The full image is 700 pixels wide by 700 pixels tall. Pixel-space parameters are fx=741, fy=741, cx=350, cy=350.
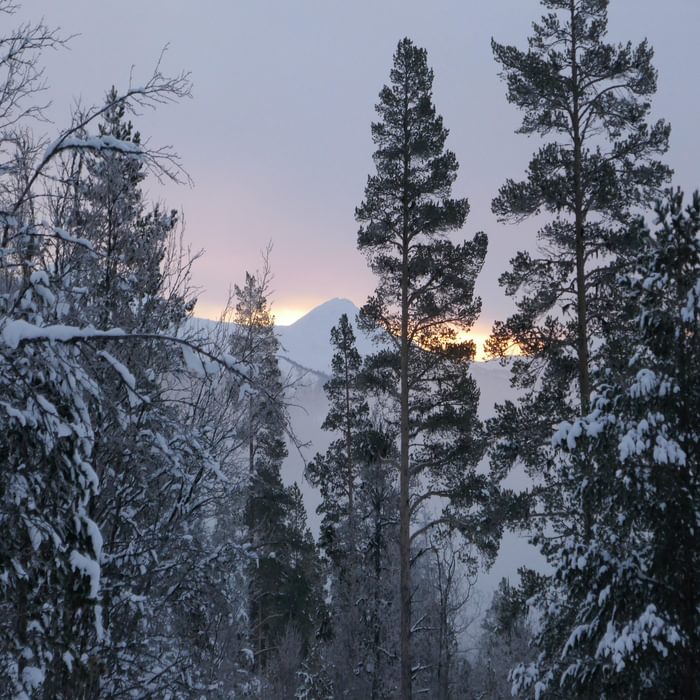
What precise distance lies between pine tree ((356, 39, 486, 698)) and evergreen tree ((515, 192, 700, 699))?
6.71 meters

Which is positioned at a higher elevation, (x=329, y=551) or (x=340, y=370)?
(x=340, y=370)

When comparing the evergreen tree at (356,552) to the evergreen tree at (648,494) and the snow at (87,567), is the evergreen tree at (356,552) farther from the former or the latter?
the snow at (87,567)

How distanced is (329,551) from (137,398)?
19946 millimetres

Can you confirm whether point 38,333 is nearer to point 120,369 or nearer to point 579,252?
point 120,369

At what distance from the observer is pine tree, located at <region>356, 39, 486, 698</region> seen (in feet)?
54.1

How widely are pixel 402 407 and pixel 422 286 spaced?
110 inches

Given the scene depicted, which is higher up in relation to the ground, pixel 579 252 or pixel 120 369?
pixel 579 252

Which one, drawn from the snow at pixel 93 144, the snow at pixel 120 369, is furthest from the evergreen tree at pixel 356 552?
→ the snow at pixel 120 369

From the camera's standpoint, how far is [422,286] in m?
16.8

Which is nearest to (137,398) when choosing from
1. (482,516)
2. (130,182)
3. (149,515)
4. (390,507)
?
(149,515)

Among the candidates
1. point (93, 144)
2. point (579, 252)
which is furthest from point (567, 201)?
point (93, 144)

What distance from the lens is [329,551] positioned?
2322cm

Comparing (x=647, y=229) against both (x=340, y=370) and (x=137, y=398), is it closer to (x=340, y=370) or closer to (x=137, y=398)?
(x=137, y=398)

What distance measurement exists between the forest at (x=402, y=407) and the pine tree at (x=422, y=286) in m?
0.05
